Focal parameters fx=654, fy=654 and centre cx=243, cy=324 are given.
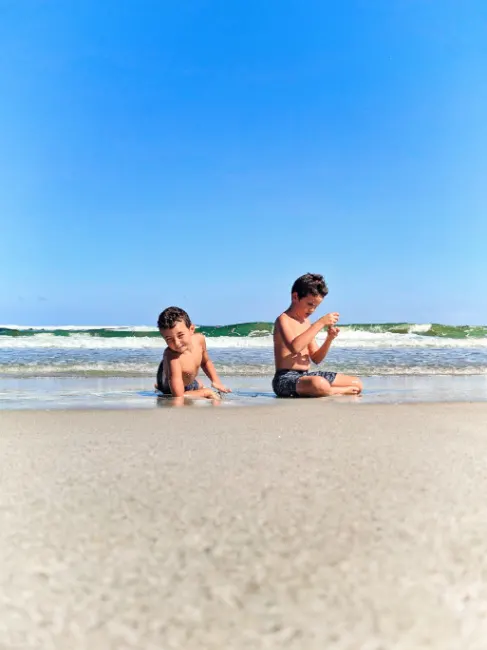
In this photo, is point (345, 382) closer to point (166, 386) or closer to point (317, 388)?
point (317, 388)

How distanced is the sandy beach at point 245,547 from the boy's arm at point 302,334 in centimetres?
332

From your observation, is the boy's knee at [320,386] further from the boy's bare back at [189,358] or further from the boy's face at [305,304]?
the boy's bare back at [189,358]

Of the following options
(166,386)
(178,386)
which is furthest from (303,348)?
(166,386)

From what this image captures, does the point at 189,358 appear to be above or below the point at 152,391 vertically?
above

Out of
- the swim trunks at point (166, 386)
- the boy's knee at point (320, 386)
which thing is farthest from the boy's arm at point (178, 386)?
the boy's knee at point (320, 386)

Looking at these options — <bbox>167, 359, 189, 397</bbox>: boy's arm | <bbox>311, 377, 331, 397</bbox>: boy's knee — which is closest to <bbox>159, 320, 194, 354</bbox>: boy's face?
<bbox>167, 359, 189, 397</bbox>: boy's arm

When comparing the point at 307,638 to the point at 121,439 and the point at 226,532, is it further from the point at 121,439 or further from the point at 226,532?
the point at 121,439

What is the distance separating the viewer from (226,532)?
1340mm

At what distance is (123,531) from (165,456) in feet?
3.08

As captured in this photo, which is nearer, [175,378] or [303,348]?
[175,378]

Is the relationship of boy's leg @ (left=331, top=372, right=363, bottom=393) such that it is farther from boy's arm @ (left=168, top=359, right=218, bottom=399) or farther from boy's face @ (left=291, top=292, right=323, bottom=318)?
boy's arm @ (left=168, top=359, right=218, bottom=399)

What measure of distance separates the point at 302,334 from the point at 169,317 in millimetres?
1243

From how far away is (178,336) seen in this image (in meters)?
6.08

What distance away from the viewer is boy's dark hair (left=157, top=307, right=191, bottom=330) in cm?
605
